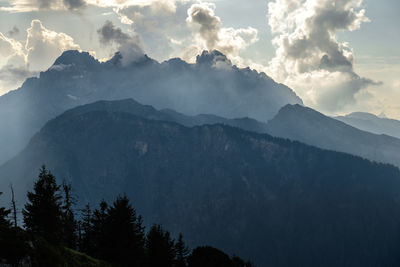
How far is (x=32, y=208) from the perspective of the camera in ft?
231

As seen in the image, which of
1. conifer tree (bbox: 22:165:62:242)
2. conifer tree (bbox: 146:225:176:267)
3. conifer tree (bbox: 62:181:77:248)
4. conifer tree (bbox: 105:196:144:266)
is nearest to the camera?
conifer tree (bbox: 22:165:62:242)

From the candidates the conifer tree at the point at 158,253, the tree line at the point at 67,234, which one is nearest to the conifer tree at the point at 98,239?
the tree line at the point at 67,234

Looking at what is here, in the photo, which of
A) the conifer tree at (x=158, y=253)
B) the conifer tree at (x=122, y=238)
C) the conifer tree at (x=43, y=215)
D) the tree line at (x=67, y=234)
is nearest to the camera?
the tree line at (x=67, y=234)

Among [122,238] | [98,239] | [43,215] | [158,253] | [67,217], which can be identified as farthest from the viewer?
[158,253]

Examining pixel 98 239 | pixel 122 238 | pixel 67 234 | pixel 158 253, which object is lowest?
pixel 158 253

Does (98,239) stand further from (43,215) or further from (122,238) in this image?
(43,215)

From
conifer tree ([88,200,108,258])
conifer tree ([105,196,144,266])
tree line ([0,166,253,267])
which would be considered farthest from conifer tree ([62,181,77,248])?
conifer tree ([105,196,144,266])

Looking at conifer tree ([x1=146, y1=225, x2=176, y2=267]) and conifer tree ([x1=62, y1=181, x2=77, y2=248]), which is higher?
conifer tree ([x1=62, y1=181, x2=77, y2=248])

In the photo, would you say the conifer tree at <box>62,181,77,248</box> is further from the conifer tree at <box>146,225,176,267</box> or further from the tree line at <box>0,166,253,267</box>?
the conifer tree at <box>146,225,176,267</box>

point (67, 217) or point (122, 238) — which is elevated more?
point (67, 217)

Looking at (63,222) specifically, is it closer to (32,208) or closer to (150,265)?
(32,208)

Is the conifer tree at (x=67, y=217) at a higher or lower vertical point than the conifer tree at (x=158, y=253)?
higher

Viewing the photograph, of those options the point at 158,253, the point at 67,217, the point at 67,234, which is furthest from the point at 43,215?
the point at 158,253

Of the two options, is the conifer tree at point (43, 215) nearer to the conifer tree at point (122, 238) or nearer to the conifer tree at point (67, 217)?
the conifer tree at point (67, 217)
